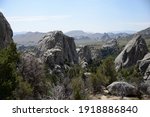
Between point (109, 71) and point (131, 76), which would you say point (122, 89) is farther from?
point (131, 76)

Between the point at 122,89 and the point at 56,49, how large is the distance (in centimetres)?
3789

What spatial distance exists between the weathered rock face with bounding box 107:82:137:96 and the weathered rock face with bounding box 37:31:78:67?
30.1 m

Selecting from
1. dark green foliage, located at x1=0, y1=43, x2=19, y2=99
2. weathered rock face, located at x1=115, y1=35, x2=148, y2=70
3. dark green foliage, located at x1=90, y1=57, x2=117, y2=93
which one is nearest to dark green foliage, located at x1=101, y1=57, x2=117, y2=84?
dark green foliage, located at x1=90, y1=57, x2=117, y2=93

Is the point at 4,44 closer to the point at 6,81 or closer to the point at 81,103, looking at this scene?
the point at 6,81

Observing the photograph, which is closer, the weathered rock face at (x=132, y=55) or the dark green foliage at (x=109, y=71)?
the dark green foliage at (x=109, y=71)

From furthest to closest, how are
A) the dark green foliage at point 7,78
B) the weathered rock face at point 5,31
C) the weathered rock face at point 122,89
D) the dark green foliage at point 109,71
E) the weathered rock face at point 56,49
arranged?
the weathered rock face at point 56,49 → the dark green foliage at point 109,71 → the weathered rock face at point 5,31 → the weathered rock face at point 122,89 → the dark green foliage at point 7,78

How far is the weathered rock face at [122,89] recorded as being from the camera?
35438 mm

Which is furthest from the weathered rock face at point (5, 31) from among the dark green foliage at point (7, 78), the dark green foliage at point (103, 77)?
the dark green foliage at point (7, 78)

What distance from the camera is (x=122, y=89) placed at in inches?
1405

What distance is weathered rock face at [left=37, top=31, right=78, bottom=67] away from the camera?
67250 mm

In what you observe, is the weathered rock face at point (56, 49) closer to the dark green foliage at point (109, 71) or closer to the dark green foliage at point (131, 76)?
the dark green foliage at point (131, 76)

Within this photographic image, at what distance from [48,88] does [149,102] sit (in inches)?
753

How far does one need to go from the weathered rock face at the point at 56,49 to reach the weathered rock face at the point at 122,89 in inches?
1183

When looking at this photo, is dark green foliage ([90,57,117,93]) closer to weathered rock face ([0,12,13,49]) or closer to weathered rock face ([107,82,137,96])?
weathered rock face ([107,82,137,96])
